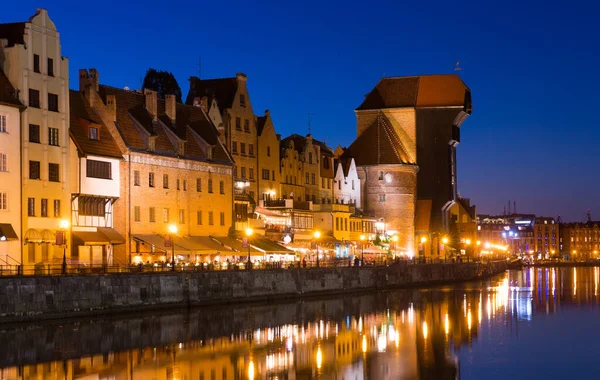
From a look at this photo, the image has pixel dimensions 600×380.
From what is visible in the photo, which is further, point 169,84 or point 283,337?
point 169,84

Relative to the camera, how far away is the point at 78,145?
2680 inches

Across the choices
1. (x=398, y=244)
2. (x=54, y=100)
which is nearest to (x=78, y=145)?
(x=54, y=100)

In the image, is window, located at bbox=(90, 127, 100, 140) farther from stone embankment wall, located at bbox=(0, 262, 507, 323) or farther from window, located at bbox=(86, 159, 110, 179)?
stone embankment wall, located at bbox=(0, 262, 507, 323)

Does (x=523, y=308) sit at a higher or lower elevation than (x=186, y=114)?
lower

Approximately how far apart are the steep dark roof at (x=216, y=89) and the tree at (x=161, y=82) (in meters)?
11.4

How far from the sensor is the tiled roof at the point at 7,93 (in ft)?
203

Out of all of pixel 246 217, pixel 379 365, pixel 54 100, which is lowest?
pixel 379 365

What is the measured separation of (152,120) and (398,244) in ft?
172

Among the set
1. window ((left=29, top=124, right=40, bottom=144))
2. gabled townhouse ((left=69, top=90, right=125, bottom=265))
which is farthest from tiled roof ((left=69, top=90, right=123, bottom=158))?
window ((left=29, top=124, right=40, bottom=144))

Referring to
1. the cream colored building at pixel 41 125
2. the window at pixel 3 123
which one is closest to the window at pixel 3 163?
the cream colored building at pixel 41 125

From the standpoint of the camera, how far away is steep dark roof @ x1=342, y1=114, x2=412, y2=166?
12312cm

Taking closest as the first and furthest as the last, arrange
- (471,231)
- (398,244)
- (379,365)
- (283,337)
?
(379,365) → (283,337) → (398,244) → (471,231)

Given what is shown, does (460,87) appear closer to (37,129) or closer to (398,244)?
(398,244)

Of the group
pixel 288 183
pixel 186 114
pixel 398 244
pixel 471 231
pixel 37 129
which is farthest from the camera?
pixel 471 231
